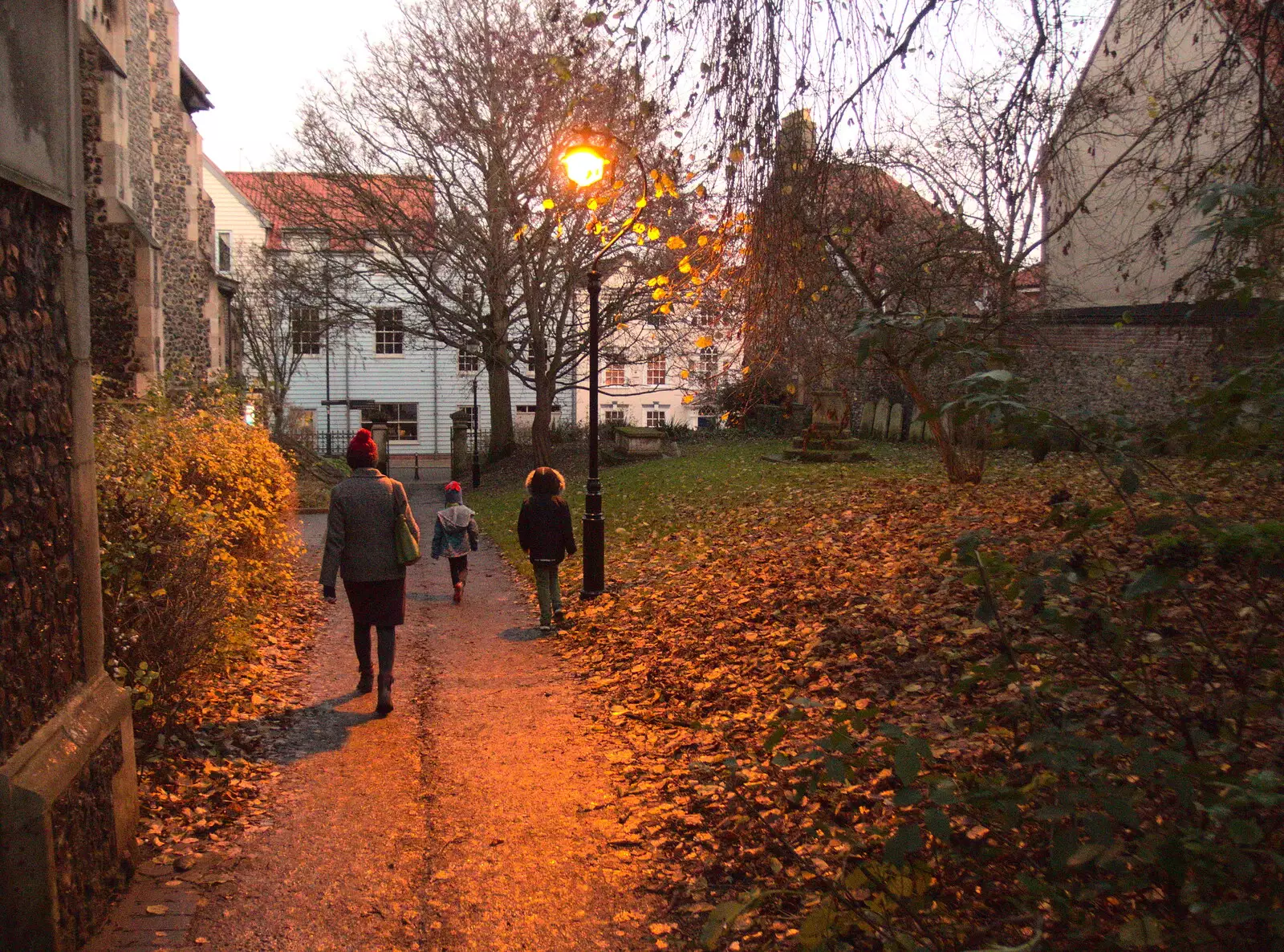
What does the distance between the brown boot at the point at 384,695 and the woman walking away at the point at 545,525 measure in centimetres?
261

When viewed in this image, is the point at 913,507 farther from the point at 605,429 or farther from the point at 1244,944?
the point at 605,429

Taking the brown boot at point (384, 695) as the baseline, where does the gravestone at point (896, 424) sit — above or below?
above

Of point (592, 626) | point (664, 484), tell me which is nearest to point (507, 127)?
point (664, 484)

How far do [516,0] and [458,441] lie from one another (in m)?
15.3

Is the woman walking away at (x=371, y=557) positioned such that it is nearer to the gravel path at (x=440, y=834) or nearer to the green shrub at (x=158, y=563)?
the gravel path at (x=440, y=834)

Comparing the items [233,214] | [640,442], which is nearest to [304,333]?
[233,214]

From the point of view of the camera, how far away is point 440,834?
5199 mm

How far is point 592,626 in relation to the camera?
33.7 feet

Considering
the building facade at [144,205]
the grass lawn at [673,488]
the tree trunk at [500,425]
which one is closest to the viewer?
the grass lawn at [673,488]

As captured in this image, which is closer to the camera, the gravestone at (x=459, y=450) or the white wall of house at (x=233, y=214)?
the gravestone at (x=459, y=450)

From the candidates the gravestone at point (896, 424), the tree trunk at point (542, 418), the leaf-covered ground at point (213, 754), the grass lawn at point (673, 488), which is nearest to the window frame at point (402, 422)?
the grass lawn at point (673, 488)

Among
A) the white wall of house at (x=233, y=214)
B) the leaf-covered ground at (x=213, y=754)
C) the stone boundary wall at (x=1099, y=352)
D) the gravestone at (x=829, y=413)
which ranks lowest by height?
the leaf-covered ground at (x=213, y=754)

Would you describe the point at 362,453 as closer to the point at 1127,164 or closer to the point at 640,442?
the point at 1127,164

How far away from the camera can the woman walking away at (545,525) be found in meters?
9.84
